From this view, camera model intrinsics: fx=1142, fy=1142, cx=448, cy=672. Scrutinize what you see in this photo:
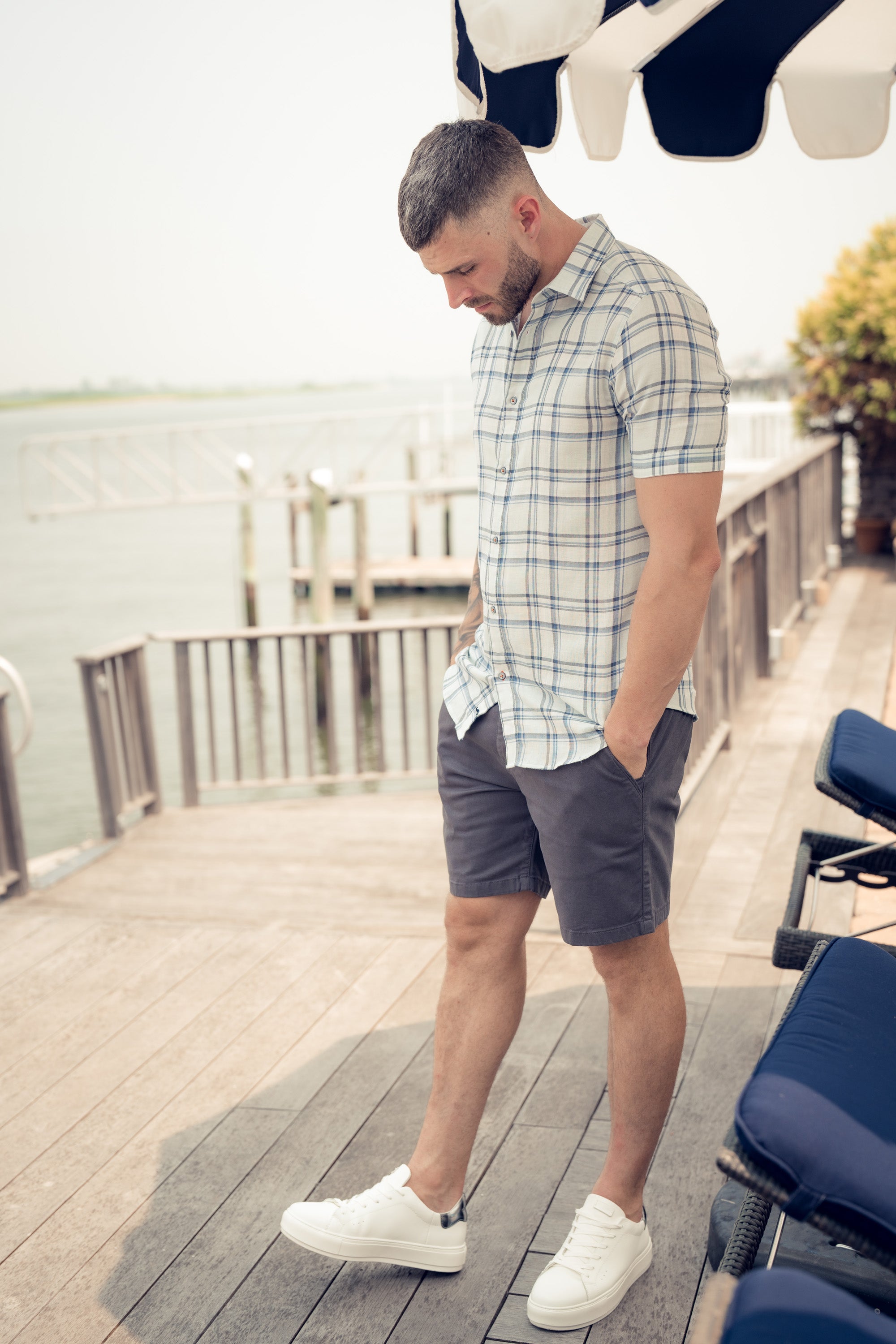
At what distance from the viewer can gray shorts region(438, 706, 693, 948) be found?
58.5 inches

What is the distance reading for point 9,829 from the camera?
3.45 meters

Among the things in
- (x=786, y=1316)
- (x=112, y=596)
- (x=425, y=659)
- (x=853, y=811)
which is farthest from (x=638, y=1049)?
(x=112, y=596)

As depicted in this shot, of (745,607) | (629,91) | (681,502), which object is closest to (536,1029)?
(681,502)

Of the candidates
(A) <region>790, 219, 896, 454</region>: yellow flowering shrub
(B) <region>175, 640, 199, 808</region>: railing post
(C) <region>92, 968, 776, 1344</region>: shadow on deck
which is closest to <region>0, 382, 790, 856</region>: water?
(A) <region>790, 219, 896, 454</region>: yellow flowering shrub

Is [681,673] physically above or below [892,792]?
above

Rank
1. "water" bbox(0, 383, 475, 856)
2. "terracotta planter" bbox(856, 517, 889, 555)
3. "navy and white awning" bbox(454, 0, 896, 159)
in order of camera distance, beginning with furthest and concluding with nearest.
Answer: "water" bbox(0, 383, 475, 856)
"terracotta planter" bbox(856, 517, 889, 555)
"navy and white awning" bbox(454, 0, 896, 159)

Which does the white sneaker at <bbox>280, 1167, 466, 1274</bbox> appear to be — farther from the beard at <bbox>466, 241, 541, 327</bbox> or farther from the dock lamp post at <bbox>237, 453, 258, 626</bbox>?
the dock lamp post at <bbox>237, 453, 258, 626</bbox>

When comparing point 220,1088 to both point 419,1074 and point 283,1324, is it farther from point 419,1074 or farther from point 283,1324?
point 283,1324

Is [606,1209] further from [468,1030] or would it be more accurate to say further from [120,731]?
[120,731]

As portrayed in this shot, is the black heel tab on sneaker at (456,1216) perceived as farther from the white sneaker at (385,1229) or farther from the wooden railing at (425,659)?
the wooden railing at (425,659)

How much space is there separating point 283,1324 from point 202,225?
7714cm

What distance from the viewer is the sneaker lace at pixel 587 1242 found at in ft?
5.15

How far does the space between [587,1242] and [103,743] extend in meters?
3.10

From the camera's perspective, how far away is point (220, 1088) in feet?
7.34
